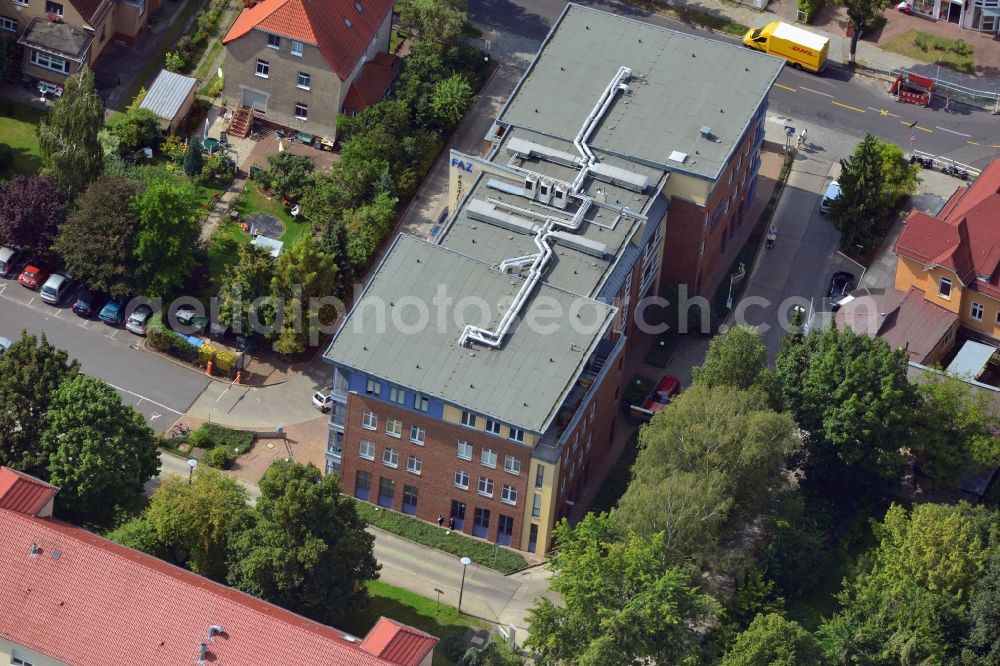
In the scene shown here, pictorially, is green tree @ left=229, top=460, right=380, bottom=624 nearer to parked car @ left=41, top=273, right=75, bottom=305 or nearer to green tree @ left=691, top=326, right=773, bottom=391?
green tree @ left=691, top=326, right=773, bottom=391

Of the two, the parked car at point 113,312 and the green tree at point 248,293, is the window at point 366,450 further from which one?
the parked car at point 113,312

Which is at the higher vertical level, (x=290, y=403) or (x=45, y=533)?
(x=290, y=403)

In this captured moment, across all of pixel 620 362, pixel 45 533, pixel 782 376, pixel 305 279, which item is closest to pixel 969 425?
pixel 782 376

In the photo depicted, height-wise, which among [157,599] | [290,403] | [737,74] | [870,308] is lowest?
[157,599]

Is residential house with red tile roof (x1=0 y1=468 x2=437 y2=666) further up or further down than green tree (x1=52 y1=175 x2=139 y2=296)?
further down

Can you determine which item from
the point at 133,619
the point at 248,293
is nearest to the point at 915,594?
the point at 133,619

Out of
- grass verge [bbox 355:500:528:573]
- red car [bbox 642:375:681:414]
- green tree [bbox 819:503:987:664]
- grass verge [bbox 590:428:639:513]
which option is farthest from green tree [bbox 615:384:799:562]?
red car [bbox 642:375:681:414]

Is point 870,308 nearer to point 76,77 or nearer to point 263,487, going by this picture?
point 263,487
